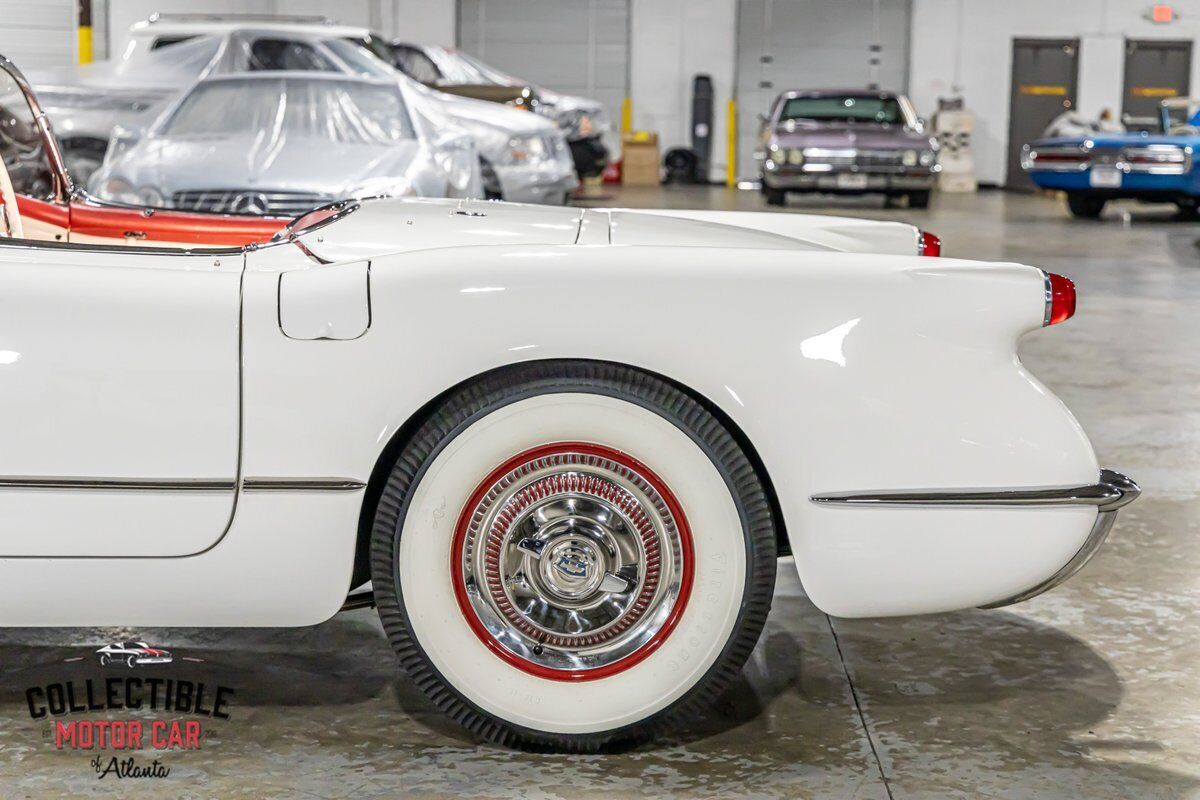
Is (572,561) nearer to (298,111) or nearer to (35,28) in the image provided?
(298,111)

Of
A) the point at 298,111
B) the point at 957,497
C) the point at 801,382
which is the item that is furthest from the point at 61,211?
the point at 298,111

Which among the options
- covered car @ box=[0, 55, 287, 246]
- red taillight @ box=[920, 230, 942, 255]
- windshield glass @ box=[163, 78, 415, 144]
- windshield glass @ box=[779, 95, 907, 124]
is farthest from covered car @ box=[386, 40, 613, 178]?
red taillight @ box=[920, 230, 942, 255]

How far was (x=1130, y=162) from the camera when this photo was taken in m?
15.0

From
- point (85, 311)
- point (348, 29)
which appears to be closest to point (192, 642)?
point (85, 311)

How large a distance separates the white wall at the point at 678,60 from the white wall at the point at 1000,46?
296 centimetres

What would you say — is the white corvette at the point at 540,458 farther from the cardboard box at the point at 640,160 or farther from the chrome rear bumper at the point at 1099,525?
the cardboard box at the point at 640,160

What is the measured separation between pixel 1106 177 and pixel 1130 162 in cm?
29

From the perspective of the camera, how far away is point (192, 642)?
10.2 feet

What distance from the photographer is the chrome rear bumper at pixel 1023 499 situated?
2469 millimetres

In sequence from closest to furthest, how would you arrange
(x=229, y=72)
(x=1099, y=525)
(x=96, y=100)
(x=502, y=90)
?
(x=1099, y=525) < (x=96, y=100) < (x=229, y=72) < (x=502, y=90)

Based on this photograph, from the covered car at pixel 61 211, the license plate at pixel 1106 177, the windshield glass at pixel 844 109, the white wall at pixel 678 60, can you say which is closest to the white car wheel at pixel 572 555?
the covered car at pixel 61 211

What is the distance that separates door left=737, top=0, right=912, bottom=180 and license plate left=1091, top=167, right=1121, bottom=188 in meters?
9.15

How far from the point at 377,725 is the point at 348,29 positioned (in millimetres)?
10838

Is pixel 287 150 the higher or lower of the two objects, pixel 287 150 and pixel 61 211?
the higher
